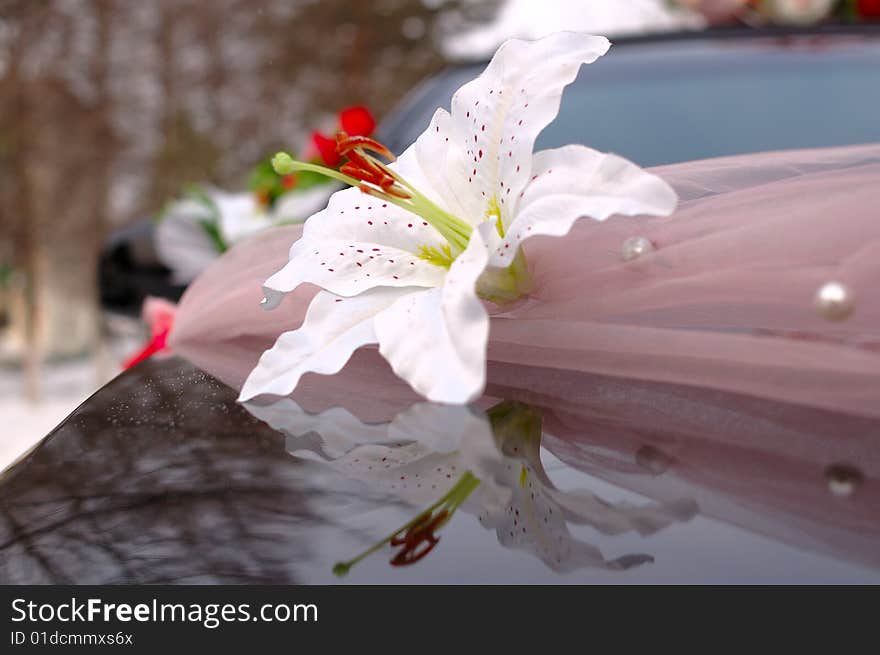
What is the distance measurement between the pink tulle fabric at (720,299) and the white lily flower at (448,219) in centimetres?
5

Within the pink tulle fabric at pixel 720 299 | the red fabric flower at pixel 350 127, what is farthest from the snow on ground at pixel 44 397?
the pink tulle fabric at pixel 720 299

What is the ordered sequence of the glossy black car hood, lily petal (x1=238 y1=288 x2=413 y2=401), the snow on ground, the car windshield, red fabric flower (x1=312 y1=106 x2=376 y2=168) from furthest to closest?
the snow on ground < red fabric flower (x1=312 y1=106 x2=376 y2=168) < the car windshield < lily petal (x1=238 y1=288 x2=413 y2=401) < the glossy black car hood

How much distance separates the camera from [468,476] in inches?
21.2

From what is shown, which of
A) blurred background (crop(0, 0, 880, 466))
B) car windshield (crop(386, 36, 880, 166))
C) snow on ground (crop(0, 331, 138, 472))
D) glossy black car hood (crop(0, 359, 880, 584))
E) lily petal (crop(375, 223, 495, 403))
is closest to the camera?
glossy black car hood (crop(0, 359, 880, 584))

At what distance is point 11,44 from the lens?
788cm

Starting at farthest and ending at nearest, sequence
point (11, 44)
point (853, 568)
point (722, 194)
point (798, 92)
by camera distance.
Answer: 1. point (11, 44)
2. point (798, 92)
3. point (722, 194)
4. point (853, 568)

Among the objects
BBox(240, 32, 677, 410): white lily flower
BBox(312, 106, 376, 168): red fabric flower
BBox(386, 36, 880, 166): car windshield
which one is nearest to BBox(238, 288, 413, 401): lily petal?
BBox(240, 32, 677, 410): white lily flower

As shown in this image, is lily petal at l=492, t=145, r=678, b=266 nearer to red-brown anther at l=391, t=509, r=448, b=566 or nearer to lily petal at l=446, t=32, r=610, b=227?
lily petal at l=446, t=32, r=610, b=227

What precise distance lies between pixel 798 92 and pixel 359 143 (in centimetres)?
111

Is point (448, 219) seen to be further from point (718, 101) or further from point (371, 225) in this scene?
point (718, 101)

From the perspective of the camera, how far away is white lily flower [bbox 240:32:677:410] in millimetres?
605

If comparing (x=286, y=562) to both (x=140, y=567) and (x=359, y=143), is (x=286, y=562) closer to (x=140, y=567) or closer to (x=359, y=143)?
(x=140, y=567)

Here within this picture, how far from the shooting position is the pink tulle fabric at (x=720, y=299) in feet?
2.13

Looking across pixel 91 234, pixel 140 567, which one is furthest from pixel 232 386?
pixel 91 234
